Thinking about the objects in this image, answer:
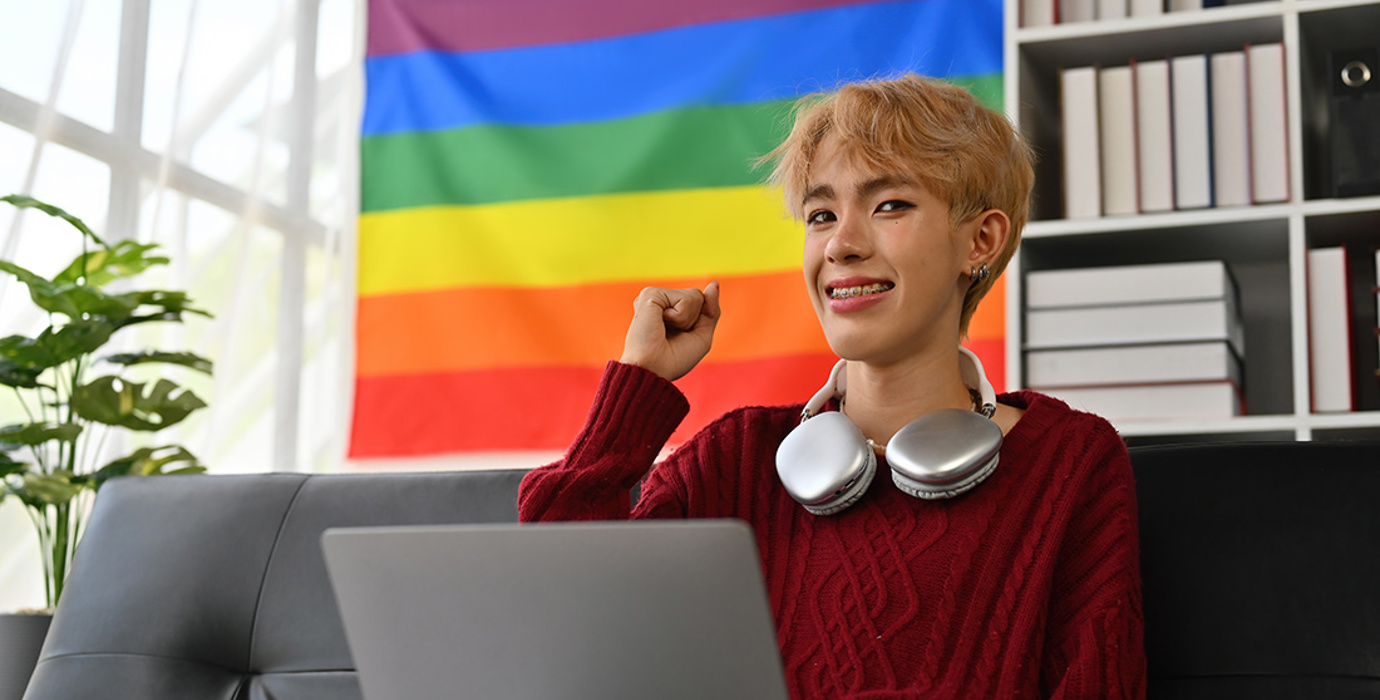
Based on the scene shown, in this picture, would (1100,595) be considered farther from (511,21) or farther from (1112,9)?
(511,21)

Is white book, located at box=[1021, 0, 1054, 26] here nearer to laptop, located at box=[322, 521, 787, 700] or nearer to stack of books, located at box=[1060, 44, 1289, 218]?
stack of books, located at box=[1060, 44, 1289, 218]

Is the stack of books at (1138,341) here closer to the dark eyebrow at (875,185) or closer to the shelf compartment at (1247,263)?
the shelf compartment at (1247,263)

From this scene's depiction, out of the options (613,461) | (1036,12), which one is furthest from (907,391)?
(1036,12)

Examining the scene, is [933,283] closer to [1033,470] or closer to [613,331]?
[1033,470]

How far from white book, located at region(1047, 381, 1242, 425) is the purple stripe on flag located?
1.13 meters

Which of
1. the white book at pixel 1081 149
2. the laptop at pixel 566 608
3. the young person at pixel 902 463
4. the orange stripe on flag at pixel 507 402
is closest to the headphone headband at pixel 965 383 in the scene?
the young person at pixel 902 463

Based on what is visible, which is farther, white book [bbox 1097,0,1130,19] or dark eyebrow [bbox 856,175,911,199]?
white book [bbox 1097,0,1130,19]

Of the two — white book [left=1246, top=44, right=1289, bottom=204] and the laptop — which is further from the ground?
white book [left=1246, top=44, right=1289, bottom=204]

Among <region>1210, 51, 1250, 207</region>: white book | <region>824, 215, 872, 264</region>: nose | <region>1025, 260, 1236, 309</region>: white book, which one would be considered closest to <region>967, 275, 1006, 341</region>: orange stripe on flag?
<region>1025, 260, 1236, 309</region>: white book

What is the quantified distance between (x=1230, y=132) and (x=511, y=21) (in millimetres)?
1509

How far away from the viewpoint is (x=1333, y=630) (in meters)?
1.20

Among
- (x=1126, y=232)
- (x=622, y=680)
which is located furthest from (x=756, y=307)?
(x=622, y=680)

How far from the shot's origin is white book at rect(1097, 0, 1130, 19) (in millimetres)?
2172

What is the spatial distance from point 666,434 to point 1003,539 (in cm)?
37
